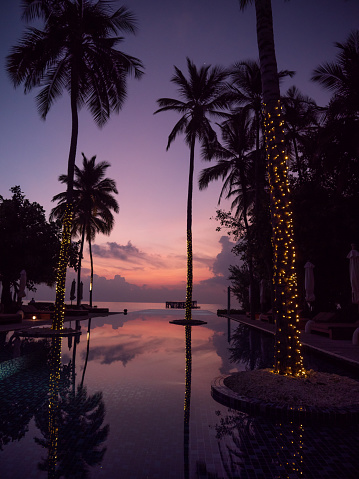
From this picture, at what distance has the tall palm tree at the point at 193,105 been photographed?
19.9m

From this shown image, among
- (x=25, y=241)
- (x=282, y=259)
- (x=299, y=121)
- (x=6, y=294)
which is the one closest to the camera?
(x=282, y=259)

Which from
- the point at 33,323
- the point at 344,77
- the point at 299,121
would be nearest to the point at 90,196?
the point at 33,323

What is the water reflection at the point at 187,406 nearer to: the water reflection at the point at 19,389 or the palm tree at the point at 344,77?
the water reflection at the point at 19,389

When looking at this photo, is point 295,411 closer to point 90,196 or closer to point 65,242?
point 65,242

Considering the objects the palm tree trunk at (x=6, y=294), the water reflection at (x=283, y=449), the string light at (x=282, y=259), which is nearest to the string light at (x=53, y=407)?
the water reflection at (x=283, y=449)

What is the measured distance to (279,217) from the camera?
6.69 m

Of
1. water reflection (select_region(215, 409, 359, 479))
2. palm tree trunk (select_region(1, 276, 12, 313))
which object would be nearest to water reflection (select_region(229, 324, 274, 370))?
water reflection (select_region(215, 409, 359, 479))

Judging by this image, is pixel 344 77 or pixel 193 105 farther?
Answer: pixel 193 105

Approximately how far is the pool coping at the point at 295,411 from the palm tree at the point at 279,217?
1351 millimetres

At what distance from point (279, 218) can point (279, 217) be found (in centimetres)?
2

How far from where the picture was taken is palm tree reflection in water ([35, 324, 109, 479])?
11.0 ft

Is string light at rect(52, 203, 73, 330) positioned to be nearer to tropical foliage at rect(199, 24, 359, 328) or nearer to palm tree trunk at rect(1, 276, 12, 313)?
tropical foliage at rect(199, 24, 359, 328)

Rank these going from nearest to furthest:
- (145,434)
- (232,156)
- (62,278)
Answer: (145,434)
(62,278)
(232,156)

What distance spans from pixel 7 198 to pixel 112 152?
9351 millimetres
